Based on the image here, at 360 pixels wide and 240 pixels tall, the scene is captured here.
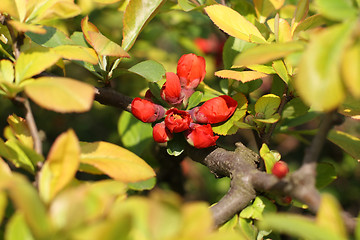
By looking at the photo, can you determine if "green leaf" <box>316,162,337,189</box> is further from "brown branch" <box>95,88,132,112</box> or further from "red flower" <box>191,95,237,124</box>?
"brown branch" <box>95,88,132,112</box>

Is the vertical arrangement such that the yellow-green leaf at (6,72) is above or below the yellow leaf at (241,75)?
above

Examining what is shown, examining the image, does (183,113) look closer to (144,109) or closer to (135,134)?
(144,109)

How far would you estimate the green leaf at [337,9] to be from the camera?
54cm

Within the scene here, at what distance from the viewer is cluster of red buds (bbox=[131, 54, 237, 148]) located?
825 mm

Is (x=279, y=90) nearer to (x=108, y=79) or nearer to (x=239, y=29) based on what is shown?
(x=239, y=29)

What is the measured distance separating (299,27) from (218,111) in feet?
0.71

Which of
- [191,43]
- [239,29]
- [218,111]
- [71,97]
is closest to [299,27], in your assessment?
[239,29]

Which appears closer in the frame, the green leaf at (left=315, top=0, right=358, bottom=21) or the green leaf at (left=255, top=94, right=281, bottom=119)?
the green leaf at (left=315, top=0, right=358, bottom=21)

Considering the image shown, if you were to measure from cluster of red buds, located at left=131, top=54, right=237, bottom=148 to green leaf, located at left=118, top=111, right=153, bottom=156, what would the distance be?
0.32 m

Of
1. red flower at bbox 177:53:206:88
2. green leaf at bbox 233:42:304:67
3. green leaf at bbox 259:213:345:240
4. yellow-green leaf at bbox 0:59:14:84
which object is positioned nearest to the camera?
green leaf at bbox 259:213:345:240

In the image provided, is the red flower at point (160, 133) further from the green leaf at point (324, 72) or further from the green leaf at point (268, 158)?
the green leaf at point (324, 72)

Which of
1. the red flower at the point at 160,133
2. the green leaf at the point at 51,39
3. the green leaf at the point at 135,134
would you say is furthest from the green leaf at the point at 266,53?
the green leaf at the point at 135,134

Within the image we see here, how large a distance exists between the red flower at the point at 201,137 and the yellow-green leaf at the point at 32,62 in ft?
0.99

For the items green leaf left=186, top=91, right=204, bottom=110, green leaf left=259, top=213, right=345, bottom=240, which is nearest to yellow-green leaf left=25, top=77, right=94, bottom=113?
green leaf left=259, top=213, right=345, bottom=240
